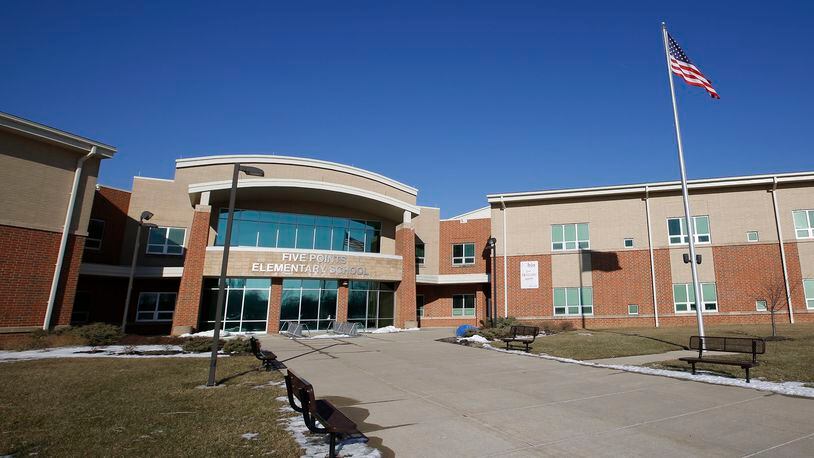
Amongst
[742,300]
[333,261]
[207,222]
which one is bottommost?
[742,300]

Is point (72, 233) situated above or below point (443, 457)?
above

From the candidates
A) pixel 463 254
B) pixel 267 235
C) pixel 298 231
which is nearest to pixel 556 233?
pixel 463 254

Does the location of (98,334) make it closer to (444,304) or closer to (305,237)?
(305,237)

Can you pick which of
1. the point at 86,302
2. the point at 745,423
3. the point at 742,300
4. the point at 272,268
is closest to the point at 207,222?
the point at 272,268

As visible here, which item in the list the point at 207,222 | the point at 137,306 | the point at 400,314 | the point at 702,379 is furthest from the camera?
the point at 400,314

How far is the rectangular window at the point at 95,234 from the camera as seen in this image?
85.8 ft

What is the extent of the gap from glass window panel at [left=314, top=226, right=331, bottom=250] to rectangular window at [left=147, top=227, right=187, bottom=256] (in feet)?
28.9

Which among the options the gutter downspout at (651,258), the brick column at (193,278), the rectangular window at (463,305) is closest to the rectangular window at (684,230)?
the gutter downspout at (651,258)

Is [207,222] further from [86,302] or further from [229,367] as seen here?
[229,367]

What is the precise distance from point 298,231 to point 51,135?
13738mm

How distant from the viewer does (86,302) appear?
25.5 meters

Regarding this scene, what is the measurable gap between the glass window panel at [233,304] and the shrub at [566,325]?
20.0 metres

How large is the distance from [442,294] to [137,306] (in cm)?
2164

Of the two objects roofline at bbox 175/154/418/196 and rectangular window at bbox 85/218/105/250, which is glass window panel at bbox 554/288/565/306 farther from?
rectangular window at bbox 85/218/105/250
